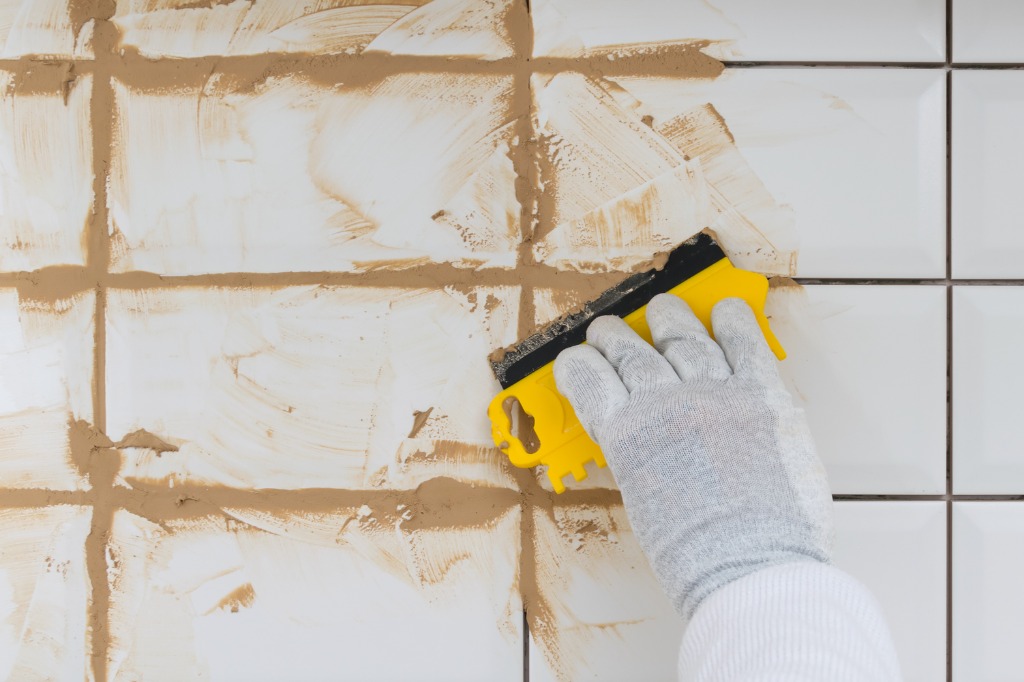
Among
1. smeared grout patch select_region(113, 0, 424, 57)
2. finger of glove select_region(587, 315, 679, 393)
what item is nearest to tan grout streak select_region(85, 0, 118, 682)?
smeared grout patch select_region(113, 0, 424, 57)

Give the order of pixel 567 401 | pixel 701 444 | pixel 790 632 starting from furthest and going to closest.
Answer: pixel 567 401, pixel 701 444, pixel 790 632

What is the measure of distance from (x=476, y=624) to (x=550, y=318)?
0.47 m

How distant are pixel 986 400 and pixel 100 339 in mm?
1334

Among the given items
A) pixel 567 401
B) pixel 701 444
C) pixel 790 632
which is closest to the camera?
pixel 790 632

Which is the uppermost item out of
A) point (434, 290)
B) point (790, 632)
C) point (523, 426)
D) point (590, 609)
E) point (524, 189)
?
point (524, 189)

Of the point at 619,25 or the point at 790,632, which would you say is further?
the point at 619,25

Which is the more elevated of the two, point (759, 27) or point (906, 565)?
point (759, 27)

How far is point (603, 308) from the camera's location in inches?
37.7

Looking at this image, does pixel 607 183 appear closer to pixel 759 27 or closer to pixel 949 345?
pixel 759 27

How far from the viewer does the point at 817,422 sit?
0.96 m

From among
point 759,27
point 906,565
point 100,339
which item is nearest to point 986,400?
point 906,565

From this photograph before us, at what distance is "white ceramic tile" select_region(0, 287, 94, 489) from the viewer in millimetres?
968

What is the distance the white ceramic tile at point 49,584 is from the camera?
3.18ft

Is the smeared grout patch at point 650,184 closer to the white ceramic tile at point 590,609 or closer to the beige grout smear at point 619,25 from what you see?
the beige grout smear at point 619,25
